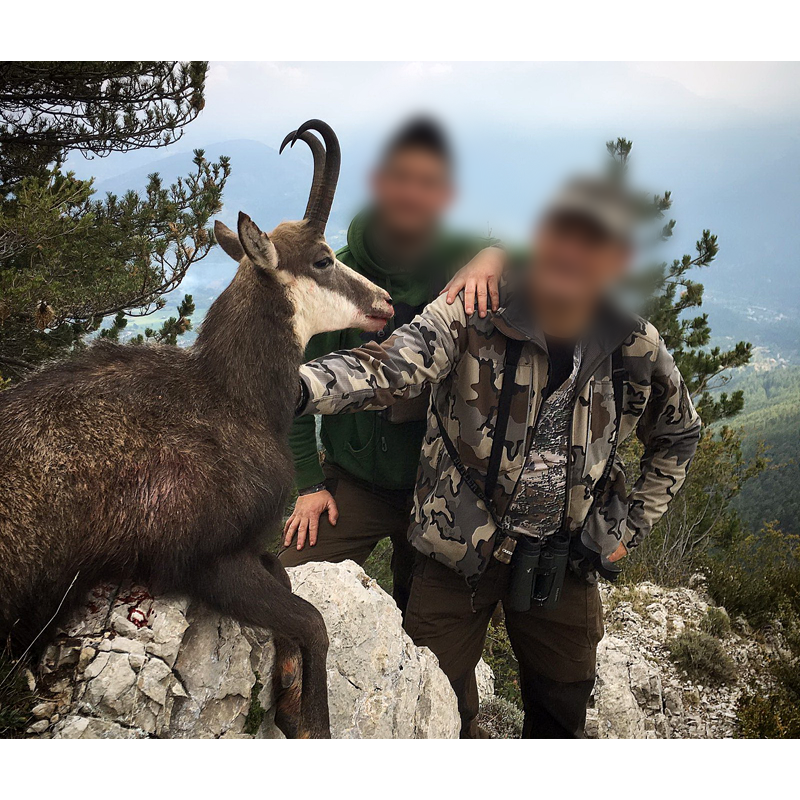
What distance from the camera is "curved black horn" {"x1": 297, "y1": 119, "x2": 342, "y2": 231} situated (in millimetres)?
2910

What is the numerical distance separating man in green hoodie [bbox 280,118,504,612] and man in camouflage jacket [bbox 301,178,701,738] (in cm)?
32

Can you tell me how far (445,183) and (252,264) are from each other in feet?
3.44

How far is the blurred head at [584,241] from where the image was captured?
3057 millimetres

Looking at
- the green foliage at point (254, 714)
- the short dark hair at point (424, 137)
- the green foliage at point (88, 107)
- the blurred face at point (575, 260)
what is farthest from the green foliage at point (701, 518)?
the green foliage at point (88, 107)

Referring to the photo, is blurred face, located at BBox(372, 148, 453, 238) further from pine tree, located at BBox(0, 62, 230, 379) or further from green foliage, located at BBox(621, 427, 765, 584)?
green foliage, located at BBox(621, 427, 765, 584)

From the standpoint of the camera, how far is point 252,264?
9.91ft

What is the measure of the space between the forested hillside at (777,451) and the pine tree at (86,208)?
3.44m

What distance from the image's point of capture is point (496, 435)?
10.7 ft

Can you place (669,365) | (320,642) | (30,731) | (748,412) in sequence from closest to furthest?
(30,731) < (320,642) < (669,365) < (748,412)

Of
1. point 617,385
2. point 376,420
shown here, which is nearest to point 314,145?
point 376,420

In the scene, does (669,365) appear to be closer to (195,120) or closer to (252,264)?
(252,264)

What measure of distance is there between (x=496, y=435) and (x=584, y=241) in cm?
104
